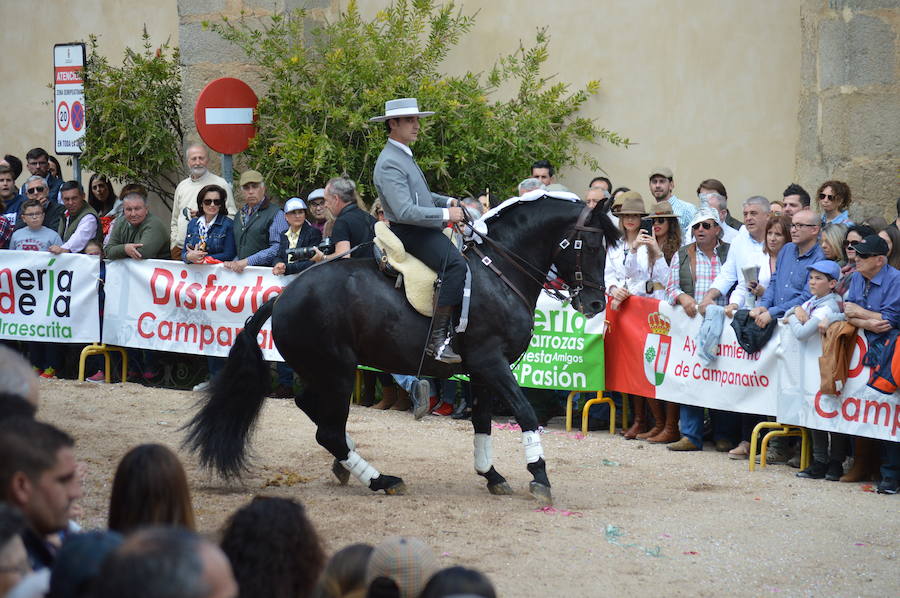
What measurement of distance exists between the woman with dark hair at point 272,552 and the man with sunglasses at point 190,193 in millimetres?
10245

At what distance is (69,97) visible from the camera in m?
14.2

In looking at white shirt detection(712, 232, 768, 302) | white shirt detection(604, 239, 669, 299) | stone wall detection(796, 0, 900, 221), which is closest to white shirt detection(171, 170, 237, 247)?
white shirt detection(604, 239, 669, 299)

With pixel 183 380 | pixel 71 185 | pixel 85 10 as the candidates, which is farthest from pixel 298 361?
pixel 85 10

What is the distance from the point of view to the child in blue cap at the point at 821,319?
9047 millimetres

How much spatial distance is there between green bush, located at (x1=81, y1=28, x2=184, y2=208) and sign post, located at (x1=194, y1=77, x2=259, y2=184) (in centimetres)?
182

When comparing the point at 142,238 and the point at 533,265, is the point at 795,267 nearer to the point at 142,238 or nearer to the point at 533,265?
the point at 533,265

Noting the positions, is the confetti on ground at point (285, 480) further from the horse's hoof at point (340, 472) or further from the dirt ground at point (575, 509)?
the horse's hoof at point (340, 472)

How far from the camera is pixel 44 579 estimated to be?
2.98m

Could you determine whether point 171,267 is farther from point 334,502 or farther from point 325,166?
point 334,502

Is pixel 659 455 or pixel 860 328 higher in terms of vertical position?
pixel 860 328

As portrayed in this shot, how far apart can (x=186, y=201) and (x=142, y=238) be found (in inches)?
32.9

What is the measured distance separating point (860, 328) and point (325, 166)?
6894 millimetres

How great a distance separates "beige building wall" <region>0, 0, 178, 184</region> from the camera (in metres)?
17.7

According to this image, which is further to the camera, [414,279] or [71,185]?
[71,185]
